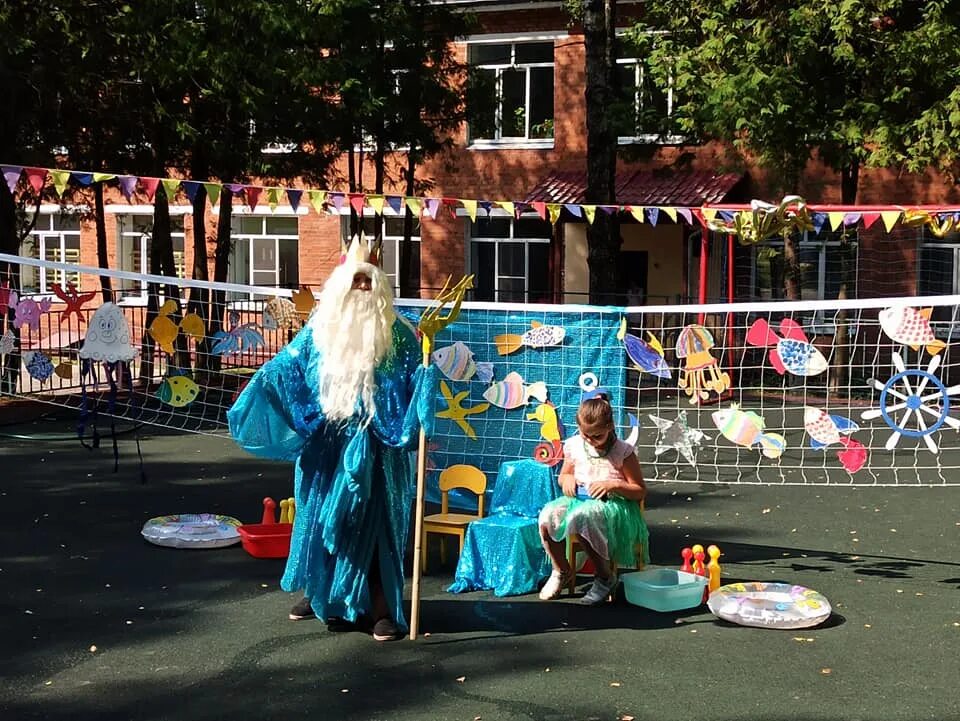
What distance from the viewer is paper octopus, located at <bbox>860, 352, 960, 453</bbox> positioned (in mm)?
6508

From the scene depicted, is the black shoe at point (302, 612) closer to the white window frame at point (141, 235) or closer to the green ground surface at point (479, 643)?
the green ground surface at point (479, 643)

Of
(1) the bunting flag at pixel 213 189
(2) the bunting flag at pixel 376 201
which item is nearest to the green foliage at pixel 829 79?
(2) the bunting flag at pixel 376 201

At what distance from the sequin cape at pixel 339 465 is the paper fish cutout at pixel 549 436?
47.9 inches

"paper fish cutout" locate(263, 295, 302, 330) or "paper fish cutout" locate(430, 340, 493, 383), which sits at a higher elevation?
"paper fish cutout" locate(263, 295, 302, 330)

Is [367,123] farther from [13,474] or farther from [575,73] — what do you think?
[13,474]

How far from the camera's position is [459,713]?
15.9 feet

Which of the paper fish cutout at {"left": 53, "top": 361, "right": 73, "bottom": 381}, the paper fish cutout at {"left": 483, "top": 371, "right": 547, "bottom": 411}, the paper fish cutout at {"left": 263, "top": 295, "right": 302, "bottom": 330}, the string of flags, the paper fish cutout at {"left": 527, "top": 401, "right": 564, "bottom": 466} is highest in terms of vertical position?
the string of flags

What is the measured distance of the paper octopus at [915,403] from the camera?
6.51 m

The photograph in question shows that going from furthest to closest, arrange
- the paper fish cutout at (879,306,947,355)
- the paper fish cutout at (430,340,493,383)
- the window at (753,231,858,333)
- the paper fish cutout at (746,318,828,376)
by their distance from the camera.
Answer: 1. the window at (753,231,858,333)
2. the paper fish cutout at (430,340,493,383)
3. the paper fish cutout at (746,318,828,376)
4. the paper fish cutout at (879,306,947,355)

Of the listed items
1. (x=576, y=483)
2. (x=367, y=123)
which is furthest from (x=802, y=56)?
(x=576, y=483)

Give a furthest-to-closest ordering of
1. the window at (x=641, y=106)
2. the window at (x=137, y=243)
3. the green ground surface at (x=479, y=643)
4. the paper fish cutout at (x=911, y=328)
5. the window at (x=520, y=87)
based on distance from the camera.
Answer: the window at (x=137, y=243) < the window at (x=520, y=87) < the window at (x=641, y=106) < the paper fish cutout at (x=911, y=328) < the green ground surface at (x=479, y=643)

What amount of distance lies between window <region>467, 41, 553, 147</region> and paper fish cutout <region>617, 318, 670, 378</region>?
16.1 metres

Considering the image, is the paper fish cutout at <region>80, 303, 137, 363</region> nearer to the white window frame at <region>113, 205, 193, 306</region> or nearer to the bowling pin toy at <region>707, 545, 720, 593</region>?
the bowling pin toy at <region>707, 545, 720, 593</region>

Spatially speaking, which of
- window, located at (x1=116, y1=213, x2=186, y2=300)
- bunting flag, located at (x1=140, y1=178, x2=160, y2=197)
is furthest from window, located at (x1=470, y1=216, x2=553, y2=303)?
bunting flag, located at (x1=140, y1=178, x2=160, y2=197)
